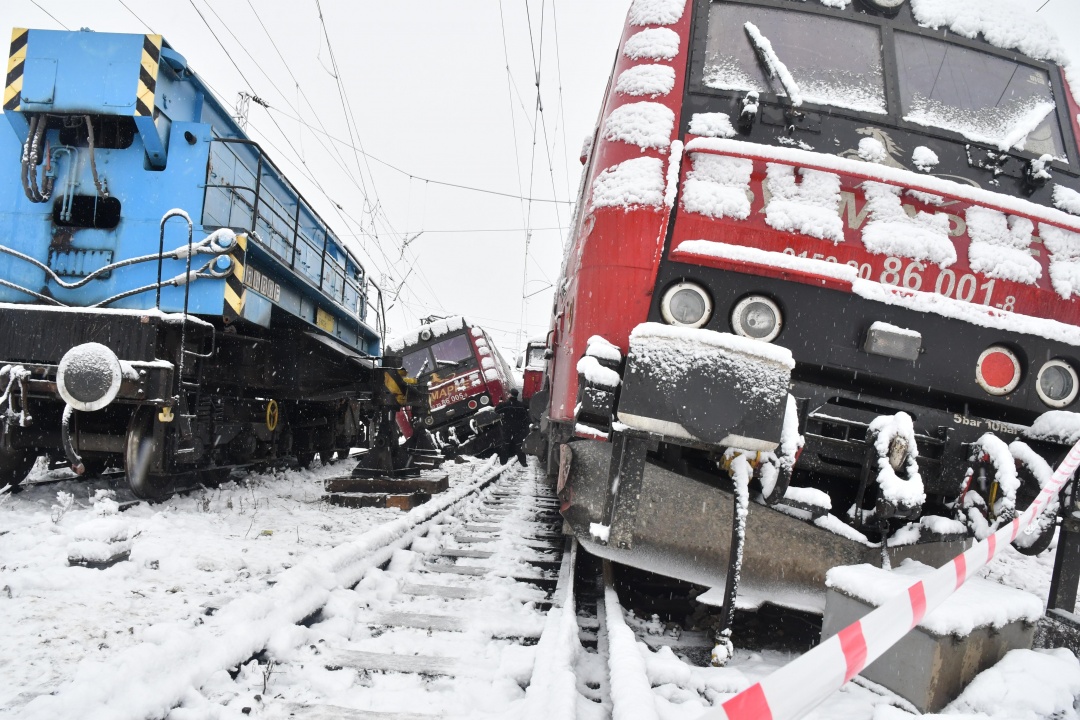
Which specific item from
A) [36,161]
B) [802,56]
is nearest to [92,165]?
[36,161]

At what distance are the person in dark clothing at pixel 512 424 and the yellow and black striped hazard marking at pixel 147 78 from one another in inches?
315

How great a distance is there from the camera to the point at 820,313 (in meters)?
2.62

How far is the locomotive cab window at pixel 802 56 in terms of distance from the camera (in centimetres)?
297

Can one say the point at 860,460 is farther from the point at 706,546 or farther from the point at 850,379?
the point at 706,546

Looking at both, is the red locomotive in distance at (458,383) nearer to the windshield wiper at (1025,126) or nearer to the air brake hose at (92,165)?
the air brake hose at (92,165)

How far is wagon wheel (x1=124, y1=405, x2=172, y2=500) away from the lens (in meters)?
4.64

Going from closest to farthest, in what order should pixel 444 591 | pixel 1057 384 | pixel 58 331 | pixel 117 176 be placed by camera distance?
pixel 1057 384 → pixel 444 591 → pixel 58 331 → pixel 117 176

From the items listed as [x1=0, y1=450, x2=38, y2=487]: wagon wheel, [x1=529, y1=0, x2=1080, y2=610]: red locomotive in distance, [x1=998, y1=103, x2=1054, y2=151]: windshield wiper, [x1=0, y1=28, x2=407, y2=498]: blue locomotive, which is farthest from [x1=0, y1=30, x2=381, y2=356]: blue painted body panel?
[x1=998, y1=103, x2=1054, y2=151]: windshield wiper

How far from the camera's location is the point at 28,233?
4.97 meters

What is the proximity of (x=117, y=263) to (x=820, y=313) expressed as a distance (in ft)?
16.2

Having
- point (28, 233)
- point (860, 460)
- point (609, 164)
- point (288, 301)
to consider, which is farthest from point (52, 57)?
point (860, 460)

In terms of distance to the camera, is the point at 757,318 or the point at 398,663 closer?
the point at 398,663

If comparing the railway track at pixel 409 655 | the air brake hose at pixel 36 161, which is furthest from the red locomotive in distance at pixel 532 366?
the railway track at pixel 409 655

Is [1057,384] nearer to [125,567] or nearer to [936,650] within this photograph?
[936,650]
